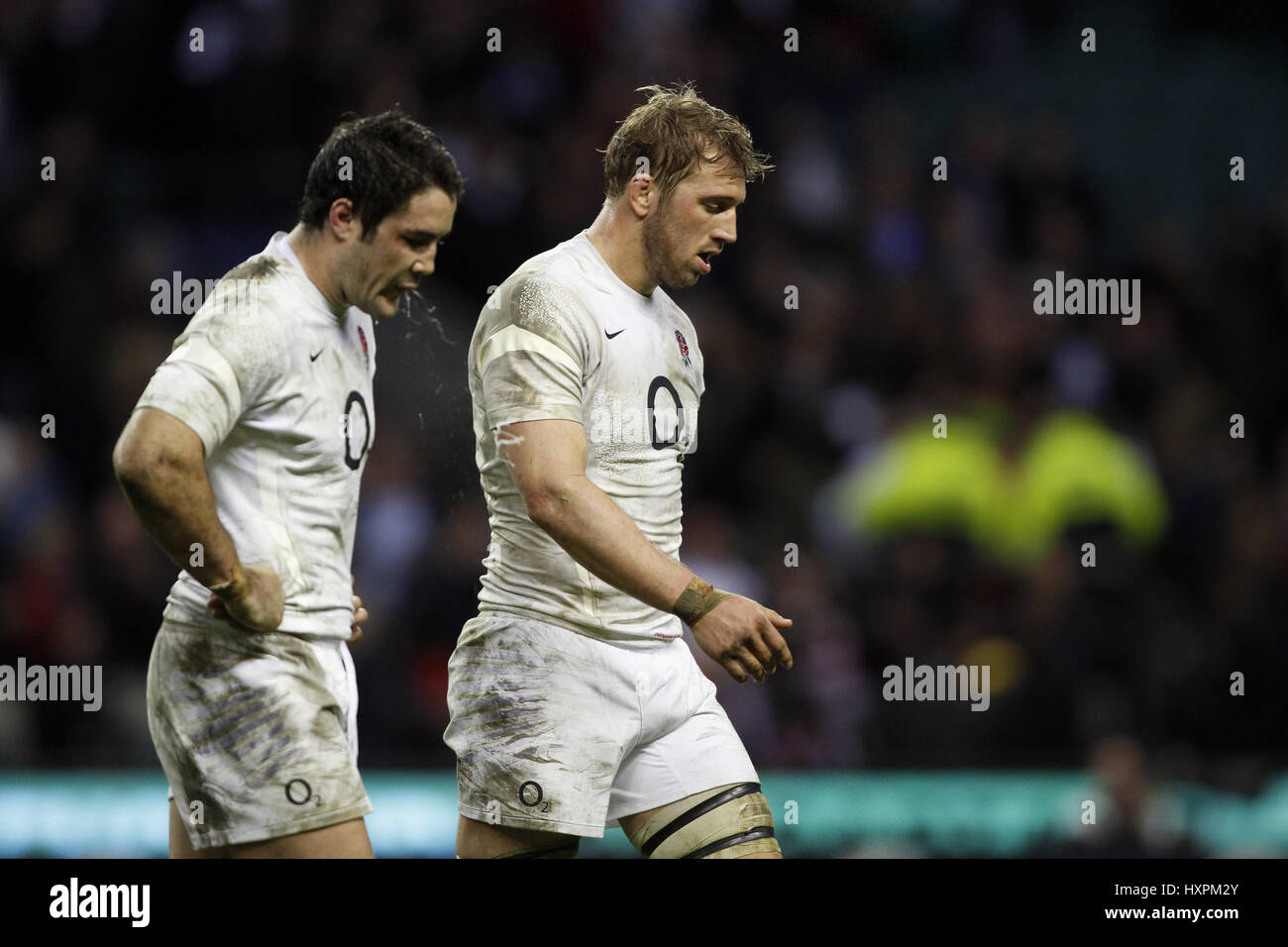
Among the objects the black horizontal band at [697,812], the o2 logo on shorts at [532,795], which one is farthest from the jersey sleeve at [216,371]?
the black horizontal band at [697,812]

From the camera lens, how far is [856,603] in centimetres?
775

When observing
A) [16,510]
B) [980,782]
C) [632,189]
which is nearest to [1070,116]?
[980,782]

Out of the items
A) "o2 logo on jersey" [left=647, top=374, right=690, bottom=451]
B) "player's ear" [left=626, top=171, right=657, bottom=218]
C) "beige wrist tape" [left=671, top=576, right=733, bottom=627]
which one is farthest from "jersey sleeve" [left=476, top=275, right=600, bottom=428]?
"beige wrist tape" [left=671, top=576, right=733, bottom=627]

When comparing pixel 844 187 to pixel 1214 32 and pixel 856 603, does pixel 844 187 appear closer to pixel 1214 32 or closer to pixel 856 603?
pixel 856 603

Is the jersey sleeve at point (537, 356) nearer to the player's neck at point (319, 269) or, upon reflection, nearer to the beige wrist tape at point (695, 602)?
the player's neck at point (319, 269)

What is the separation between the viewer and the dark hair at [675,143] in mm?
4016

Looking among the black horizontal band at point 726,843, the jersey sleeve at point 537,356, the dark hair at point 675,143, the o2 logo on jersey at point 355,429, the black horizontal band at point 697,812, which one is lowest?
the black horizontal band at point 726,843

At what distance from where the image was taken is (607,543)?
3566 millimetres

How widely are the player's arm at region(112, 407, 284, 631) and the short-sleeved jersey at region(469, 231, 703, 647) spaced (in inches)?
25.4

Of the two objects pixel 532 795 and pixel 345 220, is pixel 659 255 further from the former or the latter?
pixel 532 795

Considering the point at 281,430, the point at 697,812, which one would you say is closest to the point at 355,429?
the point at 281,430

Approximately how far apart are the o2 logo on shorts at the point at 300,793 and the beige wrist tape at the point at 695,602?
2.88 ft

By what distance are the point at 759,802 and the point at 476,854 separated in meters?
0.67

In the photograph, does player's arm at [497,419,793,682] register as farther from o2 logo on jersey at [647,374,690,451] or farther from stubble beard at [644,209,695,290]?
stubble beard at [644,209,695,290]
